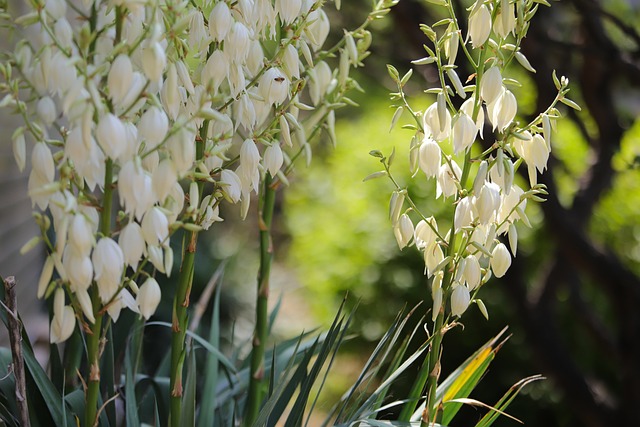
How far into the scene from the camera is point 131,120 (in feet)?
3.49

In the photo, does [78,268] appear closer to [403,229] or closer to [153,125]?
[153,125]

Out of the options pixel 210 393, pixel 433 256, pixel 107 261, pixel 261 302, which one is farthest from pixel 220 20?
pixel 210 393

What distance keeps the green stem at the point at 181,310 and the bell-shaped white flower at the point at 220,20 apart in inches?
5.7

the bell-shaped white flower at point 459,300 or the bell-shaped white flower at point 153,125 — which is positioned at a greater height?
the bell-shaped white flower at point 153,125

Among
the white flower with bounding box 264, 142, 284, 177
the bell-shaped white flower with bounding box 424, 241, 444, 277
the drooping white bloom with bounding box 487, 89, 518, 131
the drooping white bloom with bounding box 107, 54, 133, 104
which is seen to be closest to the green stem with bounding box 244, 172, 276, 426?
the white flower with bounding box 264, 142, 284, 177

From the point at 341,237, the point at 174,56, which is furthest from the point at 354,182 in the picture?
the point at 174,56

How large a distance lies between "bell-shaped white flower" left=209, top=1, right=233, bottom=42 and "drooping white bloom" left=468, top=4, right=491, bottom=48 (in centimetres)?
37

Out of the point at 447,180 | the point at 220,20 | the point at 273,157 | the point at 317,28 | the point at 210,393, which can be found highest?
the point at 220,20

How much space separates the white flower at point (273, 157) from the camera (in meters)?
1.24

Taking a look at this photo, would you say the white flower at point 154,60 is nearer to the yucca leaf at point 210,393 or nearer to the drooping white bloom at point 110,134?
the drooping white bloom at point 110,134

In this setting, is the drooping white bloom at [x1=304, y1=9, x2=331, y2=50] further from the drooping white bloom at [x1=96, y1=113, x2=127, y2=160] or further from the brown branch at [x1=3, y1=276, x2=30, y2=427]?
the brown branch at [x1=3, y1=276, x2=30, y2=427]

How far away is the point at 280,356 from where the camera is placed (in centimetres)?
194

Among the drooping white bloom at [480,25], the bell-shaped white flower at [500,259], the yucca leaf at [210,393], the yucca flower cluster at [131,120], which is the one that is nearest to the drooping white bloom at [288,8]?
the yucca flower cluster at [131,120]

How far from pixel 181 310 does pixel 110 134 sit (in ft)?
1.34
